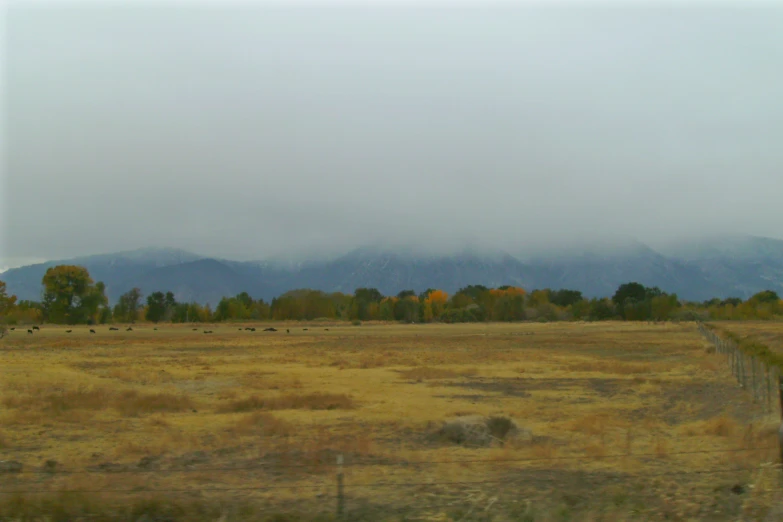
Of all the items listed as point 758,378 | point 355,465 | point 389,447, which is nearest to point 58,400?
point 389,447

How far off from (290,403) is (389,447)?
8409mm

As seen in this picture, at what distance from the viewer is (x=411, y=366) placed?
41.2 metres

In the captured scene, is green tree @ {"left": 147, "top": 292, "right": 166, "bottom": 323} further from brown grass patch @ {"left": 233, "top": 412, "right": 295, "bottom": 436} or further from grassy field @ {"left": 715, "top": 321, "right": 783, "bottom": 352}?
brown grass patch @ {"left": 233, "top": 412, "right": 295, "bottom": 436}

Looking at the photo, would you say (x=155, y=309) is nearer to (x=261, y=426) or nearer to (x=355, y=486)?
(x=261, y=426)

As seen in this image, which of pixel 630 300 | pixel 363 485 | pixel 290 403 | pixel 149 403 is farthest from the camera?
pixel 630 300

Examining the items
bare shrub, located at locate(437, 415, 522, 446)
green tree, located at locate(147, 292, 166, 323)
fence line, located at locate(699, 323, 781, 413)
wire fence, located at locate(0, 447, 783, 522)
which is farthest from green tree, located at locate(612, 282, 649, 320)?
wire fence, located at locate(0, 447, 783, 522)

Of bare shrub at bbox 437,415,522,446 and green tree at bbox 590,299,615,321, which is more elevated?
green tree at bbox 590,299,615,321

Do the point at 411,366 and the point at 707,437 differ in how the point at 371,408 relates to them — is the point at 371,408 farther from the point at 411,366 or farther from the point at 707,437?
the point at 411,366

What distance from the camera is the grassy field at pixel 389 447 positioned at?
1020 centimetres

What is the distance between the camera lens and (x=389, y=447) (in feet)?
52.8

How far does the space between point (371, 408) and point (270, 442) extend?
7.15 metres

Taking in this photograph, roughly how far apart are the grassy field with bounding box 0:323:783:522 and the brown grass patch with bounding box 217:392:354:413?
3.5 inches

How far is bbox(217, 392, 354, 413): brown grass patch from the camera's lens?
2300 centimetres

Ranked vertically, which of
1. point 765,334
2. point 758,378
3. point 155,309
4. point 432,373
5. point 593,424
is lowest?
point 432,373
